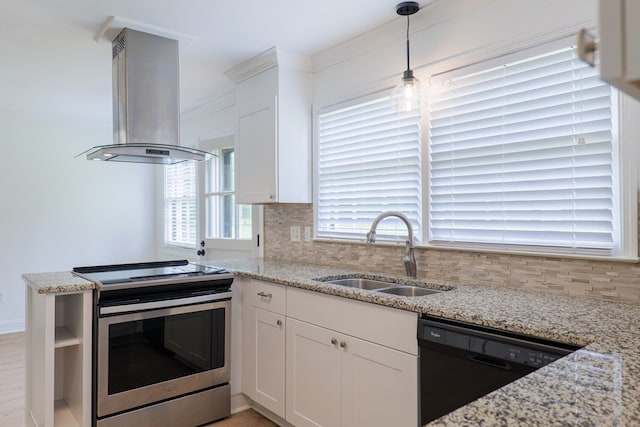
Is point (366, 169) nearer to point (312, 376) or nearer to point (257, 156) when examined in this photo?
point (257, 156)

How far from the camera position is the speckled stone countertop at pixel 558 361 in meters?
0.71

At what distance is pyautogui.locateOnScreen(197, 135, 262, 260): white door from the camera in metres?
3.83

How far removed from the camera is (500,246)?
2023 millimetres

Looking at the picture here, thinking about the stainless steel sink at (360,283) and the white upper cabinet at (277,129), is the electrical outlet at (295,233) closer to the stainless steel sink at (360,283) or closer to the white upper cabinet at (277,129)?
the white upper cabinet at (277,129)

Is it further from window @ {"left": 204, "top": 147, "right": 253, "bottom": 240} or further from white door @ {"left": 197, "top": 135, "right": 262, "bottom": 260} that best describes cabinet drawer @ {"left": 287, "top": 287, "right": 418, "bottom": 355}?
window @ {"left": 204, "top": 147, "right": 253, "bottom": 240}

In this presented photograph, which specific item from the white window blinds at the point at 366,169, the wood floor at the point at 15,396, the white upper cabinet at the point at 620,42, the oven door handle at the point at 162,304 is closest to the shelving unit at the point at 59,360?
the oven door handle at the point at 162,304

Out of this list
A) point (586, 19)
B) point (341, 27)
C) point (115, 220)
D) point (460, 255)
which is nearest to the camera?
point (586, 19)

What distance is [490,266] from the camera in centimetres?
206

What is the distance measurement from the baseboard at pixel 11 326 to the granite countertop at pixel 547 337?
9.86ft

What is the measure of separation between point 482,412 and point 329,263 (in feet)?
7.35

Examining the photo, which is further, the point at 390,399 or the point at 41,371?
the point at 41,371

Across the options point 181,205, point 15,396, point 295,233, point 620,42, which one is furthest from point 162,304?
point 181,205

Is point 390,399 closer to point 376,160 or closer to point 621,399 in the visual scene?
point 621,399

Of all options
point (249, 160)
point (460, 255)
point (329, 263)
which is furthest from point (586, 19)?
point (249, 160)
